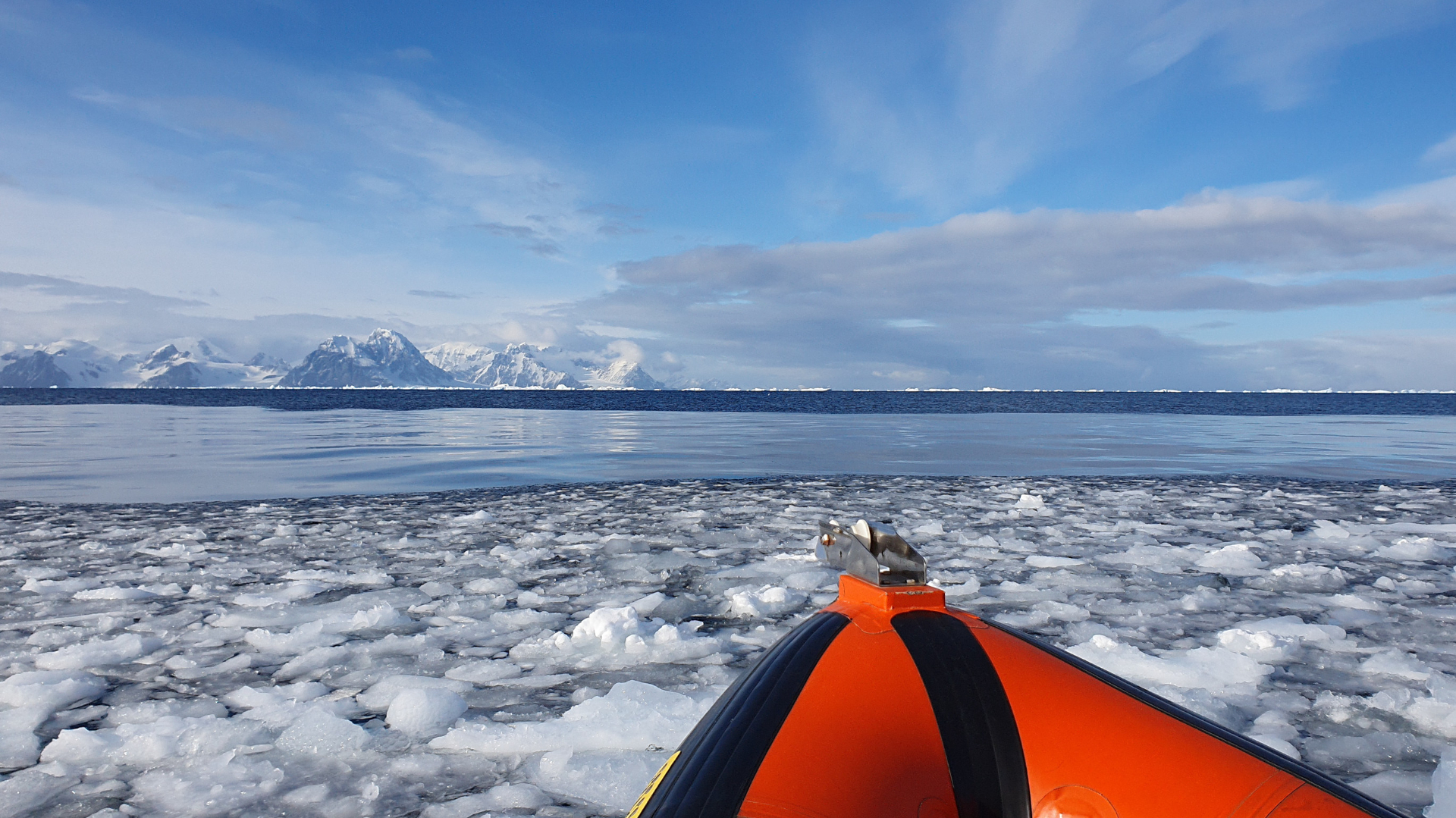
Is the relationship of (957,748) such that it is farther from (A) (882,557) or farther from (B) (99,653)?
(B) (99,653)

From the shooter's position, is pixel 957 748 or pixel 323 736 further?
pixel 323 736

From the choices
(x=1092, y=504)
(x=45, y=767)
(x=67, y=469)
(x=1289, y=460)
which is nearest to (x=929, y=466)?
(x=1092, y=504)

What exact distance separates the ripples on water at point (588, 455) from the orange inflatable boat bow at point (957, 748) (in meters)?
6.95

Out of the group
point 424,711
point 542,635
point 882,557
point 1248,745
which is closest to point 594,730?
point 424,711

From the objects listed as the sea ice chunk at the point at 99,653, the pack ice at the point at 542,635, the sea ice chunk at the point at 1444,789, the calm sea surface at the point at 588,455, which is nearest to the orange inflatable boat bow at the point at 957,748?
the pack ice at the point at 542,635

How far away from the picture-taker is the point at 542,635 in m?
2.96

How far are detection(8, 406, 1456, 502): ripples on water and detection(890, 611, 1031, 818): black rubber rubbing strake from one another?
6981mm

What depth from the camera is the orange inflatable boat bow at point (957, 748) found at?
103 centimetres

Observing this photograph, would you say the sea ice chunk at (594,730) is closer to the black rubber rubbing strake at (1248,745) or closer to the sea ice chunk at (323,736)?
the sea ice chunk at (323,736)

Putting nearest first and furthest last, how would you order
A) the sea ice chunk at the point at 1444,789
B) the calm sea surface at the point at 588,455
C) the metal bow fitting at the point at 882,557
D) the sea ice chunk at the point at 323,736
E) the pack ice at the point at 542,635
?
Answer: the metal bow fitting at the point at 882,557 < the sea ice chunk at the point at 1444,789 < the pack ice at the point at 542,635 < the sea ice chunk at the point at 323,736 < the calm sea surface at the point at 588,455

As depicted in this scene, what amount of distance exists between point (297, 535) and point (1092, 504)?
626 cm

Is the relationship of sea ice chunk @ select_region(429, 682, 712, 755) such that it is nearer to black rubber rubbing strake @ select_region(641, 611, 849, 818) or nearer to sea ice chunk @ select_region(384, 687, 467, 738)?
sea ice chunk @ select_region(384, 687, 467, 738)

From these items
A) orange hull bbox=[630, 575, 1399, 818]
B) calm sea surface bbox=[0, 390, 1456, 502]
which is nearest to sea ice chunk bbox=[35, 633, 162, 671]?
orange hull bbox=[630, 575, 1399, 818]

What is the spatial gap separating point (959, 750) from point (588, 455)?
10.8m
